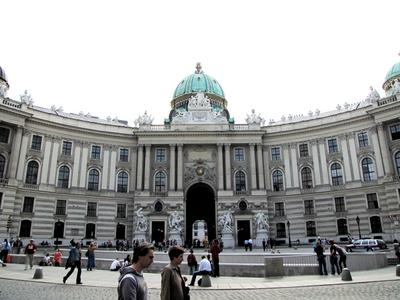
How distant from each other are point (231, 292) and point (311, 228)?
133ft

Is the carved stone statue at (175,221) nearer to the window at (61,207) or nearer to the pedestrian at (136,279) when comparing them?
the window at (61,207)

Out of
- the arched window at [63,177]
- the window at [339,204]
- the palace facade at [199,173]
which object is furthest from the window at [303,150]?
the arched window at [63,177]

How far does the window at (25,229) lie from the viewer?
Answer: 4716 centimetres

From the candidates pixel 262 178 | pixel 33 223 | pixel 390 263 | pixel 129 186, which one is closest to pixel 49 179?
pixel 33 223

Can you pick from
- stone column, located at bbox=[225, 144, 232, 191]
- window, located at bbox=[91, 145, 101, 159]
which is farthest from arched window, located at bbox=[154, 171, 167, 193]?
stone column, located at bbox=[225, 144, 232, 191]

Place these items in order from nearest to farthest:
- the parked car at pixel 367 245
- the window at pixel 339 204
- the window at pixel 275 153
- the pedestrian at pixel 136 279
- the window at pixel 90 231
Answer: the pedestrian at pixel 136 279 → the parked car at pixel 367 245 → the window at pixel 339 204 → the window at pixel 90 231 → the window at pixel 275 153

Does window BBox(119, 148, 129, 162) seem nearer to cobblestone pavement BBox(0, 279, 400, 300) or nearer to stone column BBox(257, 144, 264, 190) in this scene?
stone column BBox(257, 144, 264, 190)

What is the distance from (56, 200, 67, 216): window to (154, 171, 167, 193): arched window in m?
14.2

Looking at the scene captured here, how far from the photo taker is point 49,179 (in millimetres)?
51562

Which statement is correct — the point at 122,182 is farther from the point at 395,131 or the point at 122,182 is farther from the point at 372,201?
the point at 395,131

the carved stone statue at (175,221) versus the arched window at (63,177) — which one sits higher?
the arched window at (63,177)

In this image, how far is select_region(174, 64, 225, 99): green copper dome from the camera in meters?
70.3

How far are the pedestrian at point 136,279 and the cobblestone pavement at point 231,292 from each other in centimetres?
975

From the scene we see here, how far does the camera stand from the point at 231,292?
1577 cm
